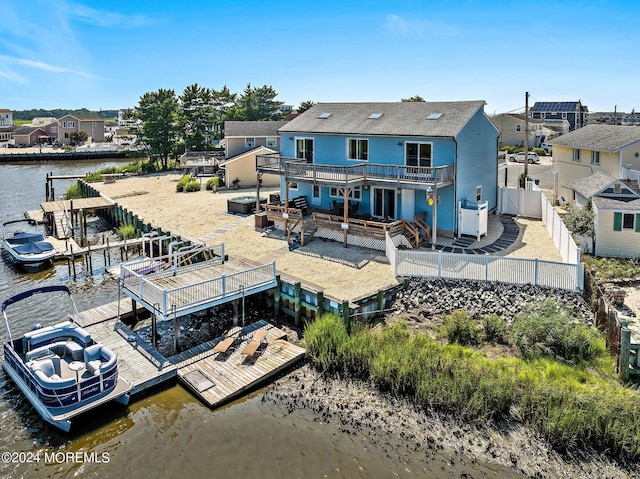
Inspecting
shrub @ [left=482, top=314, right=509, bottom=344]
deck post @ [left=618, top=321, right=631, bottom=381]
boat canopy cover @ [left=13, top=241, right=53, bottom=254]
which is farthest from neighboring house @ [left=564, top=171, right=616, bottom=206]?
boat canopy cover @ [left=13, top=241, right=53, bottom=254]

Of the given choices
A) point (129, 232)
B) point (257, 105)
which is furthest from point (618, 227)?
point (257, 105)

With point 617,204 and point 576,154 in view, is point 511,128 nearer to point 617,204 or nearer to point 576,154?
point 576,154

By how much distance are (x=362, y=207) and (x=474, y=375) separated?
46.3 ft

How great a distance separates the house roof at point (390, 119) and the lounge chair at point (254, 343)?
12.6m

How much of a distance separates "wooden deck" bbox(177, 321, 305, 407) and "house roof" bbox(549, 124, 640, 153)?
2485 centimetres

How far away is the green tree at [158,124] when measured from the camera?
5553cm

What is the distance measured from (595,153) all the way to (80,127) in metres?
102

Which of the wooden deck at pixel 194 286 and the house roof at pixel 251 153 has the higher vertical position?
the house roof at pixel 251 153

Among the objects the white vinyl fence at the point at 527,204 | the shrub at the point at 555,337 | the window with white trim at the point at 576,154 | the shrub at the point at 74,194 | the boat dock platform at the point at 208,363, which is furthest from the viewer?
the shrub at the point at 74,194

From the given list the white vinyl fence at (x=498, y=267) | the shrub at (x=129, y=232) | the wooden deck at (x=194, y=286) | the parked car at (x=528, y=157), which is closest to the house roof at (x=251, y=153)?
the shrub at (x=129, y=232)

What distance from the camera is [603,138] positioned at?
32938 mm

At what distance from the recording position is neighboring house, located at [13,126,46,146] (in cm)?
10244

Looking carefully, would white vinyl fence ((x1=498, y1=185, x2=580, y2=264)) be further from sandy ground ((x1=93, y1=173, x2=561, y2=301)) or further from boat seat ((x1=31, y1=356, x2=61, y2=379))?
boat seat ((x1=31, y1=356, x2=61, y2=379))

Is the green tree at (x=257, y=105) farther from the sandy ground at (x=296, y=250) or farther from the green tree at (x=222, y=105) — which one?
the sandy ground at (x=296, y=250)
